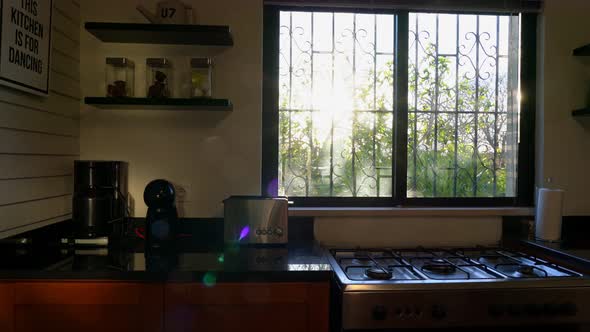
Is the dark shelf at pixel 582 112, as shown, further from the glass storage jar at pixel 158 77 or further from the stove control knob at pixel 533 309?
the glass storage jar at pixel 158 77

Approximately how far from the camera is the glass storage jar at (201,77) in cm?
190

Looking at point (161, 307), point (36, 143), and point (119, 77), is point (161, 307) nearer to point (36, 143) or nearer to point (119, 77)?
point (36, 143)

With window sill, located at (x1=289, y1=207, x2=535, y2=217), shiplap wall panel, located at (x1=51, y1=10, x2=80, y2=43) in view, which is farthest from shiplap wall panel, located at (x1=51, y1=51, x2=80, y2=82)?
window sill, located at (x1=289, y1=207, x2=535, y2=217)

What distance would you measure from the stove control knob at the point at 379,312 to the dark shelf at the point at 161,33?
4.53 ft

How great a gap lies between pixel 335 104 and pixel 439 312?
120 centimetres

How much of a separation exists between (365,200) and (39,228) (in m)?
1.59

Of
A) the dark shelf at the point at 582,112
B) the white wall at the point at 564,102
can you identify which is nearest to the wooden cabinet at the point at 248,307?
the white wall at the point at 564,102

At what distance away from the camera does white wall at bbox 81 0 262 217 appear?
2031 mm

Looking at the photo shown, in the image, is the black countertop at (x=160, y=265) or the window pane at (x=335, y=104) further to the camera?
the window pane at (x=335, y=104)

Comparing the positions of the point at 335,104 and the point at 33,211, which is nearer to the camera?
the point at 33,211

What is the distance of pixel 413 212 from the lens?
2084 mm

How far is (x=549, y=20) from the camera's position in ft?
7.11

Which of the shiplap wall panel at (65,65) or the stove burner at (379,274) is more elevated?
the shiplap wall panel at (65,65)

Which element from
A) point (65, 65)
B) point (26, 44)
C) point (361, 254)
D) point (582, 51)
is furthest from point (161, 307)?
point (582, 51)
